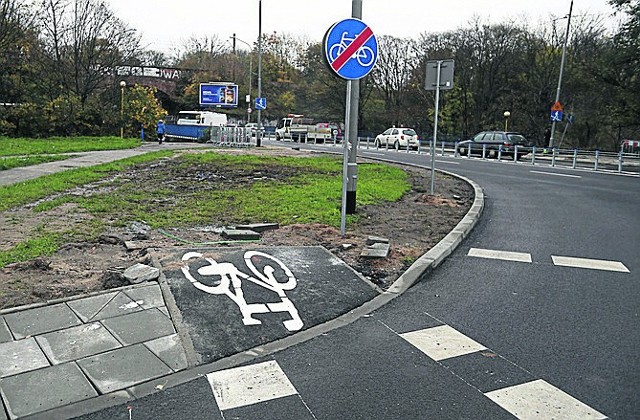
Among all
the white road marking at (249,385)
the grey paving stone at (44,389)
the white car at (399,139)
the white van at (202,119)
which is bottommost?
the grey paving stone at (44,389)

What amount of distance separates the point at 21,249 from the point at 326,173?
12.5 meters

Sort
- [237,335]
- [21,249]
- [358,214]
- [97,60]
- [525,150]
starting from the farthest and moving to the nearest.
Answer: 1. [97,60]
2. [525,150]
3. [358,214]
4. [21,249]
5. [237,335]

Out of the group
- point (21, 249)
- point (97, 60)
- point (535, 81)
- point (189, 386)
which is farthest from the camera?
point (535, 81)

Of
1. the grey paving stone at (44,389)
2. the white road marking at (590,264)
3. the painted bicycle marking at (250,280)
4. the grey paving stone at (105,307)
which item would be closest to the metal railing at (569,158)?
the white road marking at (590,264)

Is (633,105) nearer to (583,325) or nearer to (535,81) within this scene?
(535,81)

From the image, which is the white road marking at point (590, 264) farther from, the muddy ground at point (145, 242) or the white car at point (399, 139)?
the white car at point (399, 139)

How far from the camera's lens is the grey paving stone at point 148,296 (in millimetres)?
5287

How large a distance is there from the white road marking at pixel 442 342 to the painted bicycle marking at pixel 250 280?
3.28 ft

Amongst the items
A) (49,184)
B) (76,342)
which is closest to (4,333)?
(76,342)

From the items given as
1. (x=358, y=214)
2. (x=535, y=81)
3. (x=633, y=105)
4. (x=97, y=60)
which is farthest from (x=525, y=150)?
(x=97, y=60)

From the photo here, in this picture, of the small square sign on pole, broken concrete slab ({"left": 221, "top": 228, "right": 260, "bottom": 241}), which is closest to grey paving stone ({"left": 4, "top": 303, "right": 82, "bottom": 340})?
broken concrete slab ({"left": 221, "top": 228, "right": 260, "bottom": 241})

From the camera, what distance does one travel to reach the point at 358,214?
1038 cm

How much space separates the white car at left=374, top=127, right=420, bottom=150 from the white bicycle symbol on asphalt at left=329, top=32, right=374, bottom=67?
37479mm

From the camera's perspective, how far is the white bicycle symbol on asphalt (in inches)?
314
